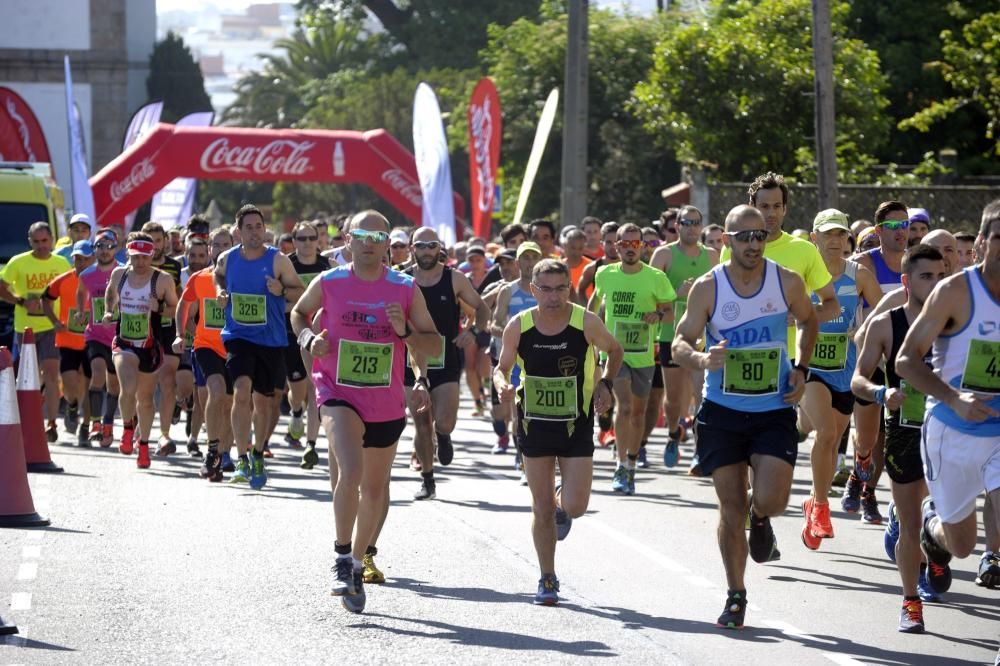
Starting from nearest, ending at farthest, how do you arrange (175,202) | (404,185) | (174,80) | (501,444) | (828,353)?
(828,353), (501,444), (404,185), (175,202), (174,80)

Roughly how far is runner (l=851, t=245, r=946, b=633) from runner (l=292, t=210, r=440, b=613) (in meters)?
2.14

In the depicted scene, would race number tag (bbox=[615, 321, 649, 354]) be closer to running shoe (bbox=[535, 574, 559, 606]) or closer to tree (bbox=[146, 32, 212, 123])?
running shoe (bbox=[535, 574, 559, 606])

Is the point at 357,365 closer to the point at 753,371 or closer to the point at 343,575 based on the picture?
the point at 343,575

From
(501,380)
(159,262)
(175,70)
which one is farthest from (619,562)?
(175,70)

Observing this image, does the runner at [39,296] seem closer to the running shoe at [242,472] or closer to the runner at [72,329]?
the runner at [72,329]

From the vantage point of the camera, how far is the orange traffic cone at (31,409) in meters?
13.2

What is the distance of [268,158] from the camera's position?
27828mm

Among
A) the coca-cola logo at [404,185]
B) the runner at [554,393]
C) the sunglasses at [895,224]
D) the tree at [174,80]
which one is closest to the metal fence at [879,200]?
Answer: the coca-cola logo at [404,185]

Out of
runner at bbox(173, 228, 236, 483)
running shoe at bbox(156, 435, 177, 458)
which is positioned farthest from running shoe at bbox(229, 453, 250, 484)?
running shoe at bbox(156, 435, 177, 458)

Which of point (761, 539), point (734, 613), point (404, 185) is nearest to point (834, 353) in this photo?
point (761, 539)

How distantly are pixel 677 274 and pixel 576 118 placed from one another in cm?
926

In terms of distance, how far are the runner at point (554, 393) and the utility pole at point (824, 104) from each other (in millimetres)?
11067

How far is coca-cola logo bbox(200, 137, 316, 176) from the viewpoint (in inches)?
1089

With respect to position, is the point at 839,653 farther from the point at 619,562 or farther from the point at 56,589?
the point at 56,589
